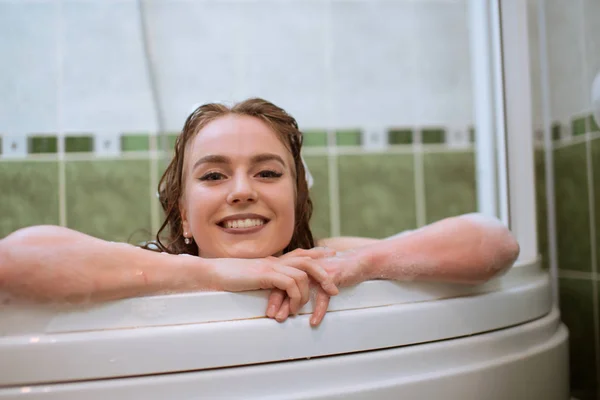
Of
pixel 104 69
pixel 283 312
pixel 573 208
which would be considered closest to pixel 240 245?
Answer: pixel 283 312

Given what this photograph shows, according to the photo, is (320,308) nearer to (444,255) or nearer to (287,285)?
(287,285)

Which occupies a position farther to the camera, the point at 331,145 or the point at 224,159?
the point at 331,145

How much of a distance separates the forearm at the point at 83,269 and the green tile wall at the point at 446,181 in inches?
42.1

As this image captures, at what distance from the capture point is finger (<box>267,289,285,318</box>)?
2.19ft

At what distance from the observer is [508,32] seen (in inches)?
38.4

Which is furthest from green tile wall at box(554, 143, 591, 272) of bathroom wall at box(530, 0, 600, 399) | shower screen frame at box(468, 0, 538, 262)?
shower screen frame at box(468, 0, 538, 262)

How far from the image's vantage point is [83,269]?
0.64m

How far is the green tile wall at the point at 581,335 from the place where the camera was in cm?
137

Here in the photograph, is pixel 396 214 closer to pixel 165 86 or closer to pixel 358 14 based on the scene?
pixel 358 14

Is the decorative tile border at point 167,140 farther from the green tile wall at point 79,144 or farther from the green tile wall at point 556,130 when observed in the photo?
the green tile wall at point 556,130

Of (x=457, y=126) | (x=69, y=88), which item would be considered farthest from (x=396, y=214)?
(x=69, y=88)

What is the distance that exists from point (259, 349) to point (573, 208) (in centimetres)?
111

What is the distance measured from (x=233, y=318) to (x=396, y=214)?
3.33ft

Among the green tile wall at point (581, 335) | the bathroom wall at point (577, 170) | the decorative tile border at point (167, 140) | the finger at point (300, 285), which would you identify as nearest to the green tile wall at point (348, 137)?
the decorative tile border at point (167, 140)
